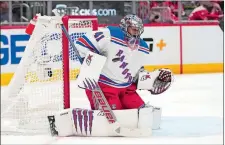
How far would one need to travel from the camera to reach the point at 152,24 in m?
6.91

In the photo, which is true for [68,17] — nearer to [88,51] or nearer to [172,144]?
[88,51]

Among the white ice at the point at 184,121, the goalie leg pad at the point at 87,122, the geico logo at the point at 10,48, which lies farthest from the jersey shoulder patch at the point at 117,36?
the geico logo at the point at 10,48

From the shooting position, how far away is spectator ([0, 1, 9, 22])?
670 cm

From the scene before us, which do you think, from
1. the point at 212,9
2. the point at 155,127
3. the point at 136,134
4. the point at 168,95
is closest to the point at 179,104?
the point at 168,95

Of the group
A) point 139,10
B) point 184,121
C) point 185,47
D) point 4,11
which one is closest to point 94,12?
point 139,10

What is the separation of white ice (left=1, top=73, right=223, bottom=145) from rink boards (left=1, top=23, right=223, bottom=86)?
1230mm

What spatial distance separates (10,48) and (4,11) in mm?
1106

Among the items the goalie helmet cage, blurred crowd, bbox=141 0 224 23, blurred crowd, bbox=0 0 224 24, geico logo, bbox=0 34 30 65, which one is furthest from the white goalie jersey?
blurred crowd, bbox=141 0 224 23

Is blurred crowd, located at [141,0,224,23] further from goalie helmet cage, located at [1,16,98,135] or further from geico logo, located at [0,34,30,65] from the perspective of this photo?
goalie helmet cage, located at [1,16,98,135]

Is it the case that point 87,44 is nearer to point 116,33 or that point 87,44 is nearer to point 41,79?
point 116,33

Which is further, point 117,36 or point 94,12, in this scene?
point 94,12

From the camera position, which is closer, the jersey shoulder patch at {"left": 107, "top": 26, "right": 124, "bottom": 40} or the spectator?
the jersey shoulder patch at {"left": 107, "top": 26, "right": 124, "bottom": 40}

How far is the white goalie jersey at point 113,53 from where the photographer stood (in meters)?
2.95

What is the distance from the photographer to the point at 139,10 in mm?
7379
